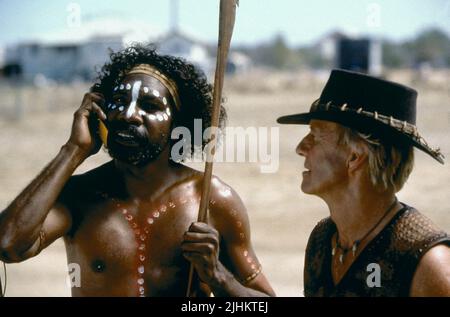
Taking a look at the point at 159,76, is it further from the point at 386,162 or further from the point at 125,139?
the point at 386,162

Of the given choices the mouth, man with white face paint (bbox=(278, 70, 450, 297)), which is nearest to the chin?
man with white face paint (bbox=(278, 70, 450, 297))

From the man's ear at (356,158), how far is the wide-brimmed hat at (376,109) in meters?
0.08

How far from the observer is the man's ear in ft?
10.5

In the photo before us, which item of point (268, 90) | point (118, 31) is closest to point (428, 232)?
point (268, 90)

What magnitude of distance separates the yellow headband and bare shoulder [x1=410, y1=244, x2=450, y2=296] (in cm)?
139

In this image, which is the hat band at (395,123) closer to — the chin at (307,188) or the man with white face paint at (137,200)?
the chin at (307,188)

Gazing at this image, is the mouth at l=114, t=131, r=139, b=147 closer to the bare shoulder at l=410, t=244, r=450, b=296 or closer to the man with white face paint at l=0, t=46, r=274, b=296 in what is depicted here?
the man with white face paint at l=0, t=46, r=274, b=296

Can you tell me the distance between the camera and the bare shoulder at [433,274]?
293 cm

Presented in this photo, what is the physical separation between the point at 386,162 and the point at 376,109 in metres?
0.21

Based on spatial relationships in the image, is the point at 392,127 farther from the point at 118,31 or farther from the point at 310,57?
the point at 310,57

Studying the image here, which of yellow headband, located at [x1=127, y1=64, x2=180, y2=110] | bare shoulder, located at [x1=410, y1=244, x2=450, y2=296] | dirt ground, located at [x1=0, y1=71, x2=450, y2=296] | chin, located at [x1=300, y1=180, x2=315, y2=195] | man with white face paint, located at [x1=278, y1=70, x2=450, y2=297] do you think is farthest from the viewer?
dirt ground, located at [x1=0, y1=71, x2=450, y2=296]

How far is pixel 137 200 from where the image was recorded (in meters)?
3.71

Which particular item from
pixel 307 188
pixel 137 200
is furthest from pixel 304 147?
pixel 137 200
